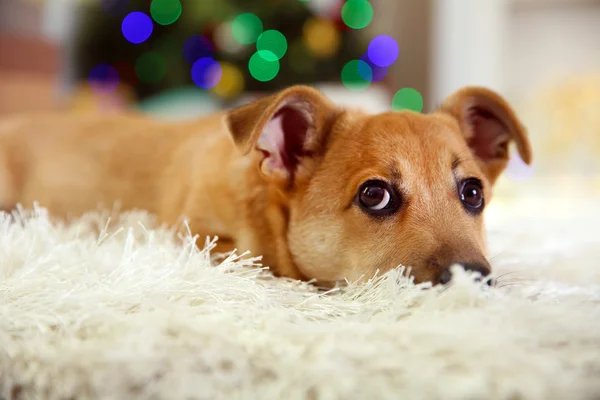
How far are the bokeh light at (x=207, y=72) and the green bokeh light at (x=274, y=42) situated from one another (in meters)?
0.59

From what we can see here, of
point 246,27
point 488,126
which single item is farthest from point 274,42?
point 488,126

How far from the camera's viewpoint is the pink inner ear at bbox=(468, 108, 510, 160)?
6.79 feet

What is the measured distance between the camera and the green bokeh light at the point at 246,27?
593 centimetres

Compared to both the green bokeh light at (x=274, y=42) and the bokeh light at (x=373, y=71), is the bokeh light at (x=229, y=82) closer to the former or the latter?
the green bokeh light at (x=274, y=42)

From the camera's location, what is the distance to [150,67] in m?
6.51

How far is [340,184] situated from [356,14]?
4825mm

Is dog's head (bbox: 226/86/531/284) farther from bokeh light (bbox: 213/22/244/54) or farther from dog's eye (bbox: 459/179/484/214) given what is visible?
bokeh light (bbox: 213/22/244/54)

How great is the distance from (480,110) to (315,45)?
4186 millimetres

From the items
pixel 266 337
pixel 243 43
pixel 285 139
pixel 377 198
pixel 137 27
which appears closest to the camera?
pixel 266 337

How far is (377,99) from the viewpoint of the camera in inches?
220

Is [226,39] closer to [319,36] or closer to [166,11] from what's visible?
[166,11]

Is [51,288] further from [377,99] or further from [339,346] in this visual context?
[377,99]


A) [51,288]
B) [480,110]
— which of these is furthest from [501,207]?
[51,288]

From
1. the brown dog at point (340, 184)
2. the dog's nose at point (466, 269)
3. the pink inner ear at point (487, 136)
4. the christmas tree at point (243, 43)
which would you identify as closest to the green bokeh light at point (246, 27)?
the christmas tree at point (243, 43)
